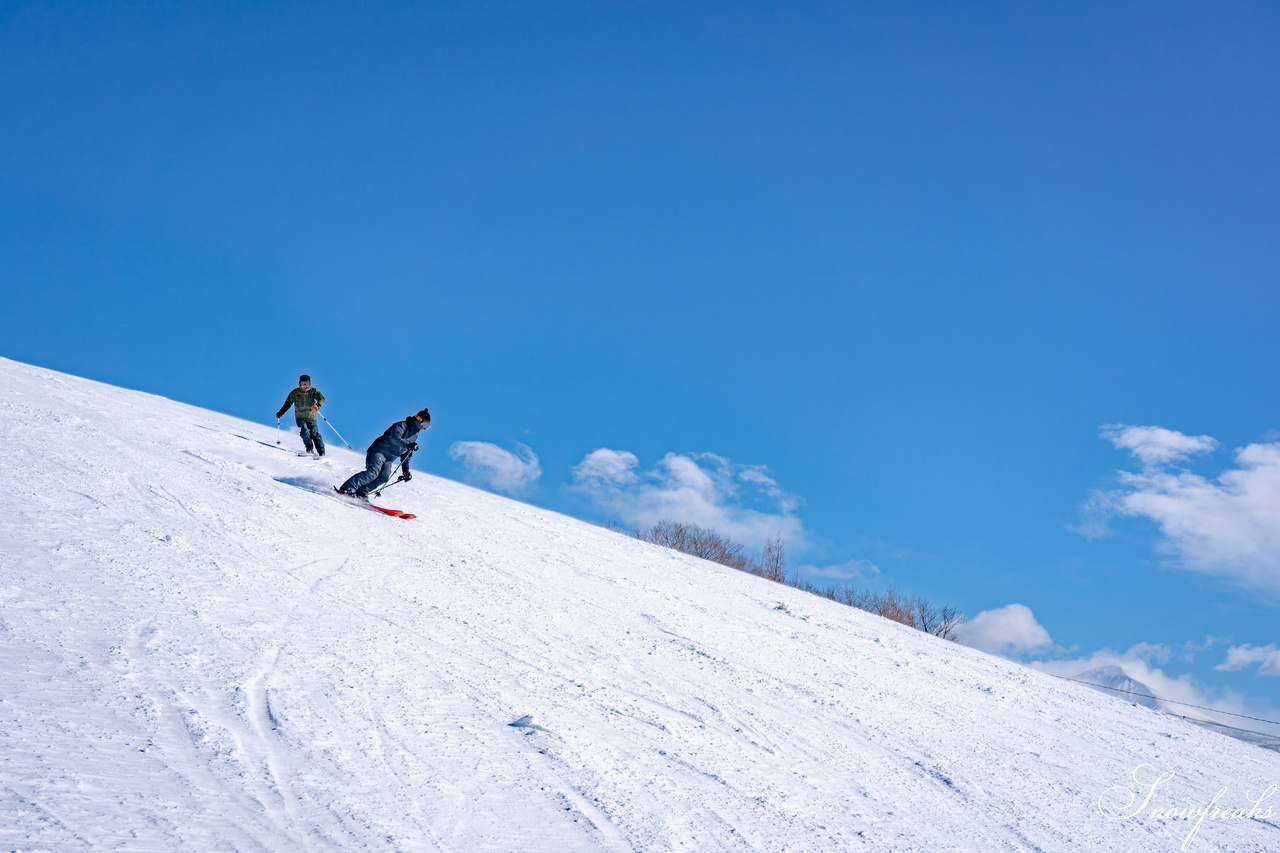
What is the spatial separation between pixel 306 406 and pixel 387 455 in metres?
4.07

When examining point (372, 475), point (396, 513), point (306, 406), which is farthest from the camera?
point (306, 406)

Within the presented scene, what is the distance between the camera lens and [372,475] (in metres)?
13.2

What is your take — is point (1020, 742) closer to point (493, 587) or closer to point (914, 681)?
point (914, 681)

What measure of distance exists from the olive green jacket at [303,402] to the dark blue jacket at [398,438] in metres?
3.61

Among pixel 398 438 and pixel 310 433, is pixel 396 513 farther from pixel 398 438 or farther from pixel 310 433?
pixel 310 433

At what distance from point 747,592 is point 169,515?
29.6ft

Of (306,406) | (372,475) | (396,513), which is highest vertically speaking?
(306,406)

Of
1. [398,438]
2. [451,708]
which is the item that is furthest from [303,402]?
[451,708]

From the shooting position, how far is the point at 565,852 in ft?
13.2

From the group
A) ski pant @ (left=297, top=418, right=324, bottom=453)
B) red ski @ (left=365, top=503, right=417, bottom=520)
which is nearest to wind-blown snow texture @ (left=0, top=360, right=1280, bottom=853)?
red ski @ (left=365, top=503, right=417, bottom=520)

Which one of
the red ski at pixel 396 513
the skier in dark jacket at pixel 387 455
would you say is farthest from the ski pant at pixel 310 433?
the red ski at pixel 396 513

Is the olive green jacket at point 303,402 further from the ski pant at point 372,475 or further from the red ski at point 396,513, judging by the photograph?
the red ski at point 396,513

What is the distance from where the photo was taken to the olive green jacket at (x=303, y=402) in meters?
16.2

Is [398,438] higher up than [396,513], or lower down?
higher up
